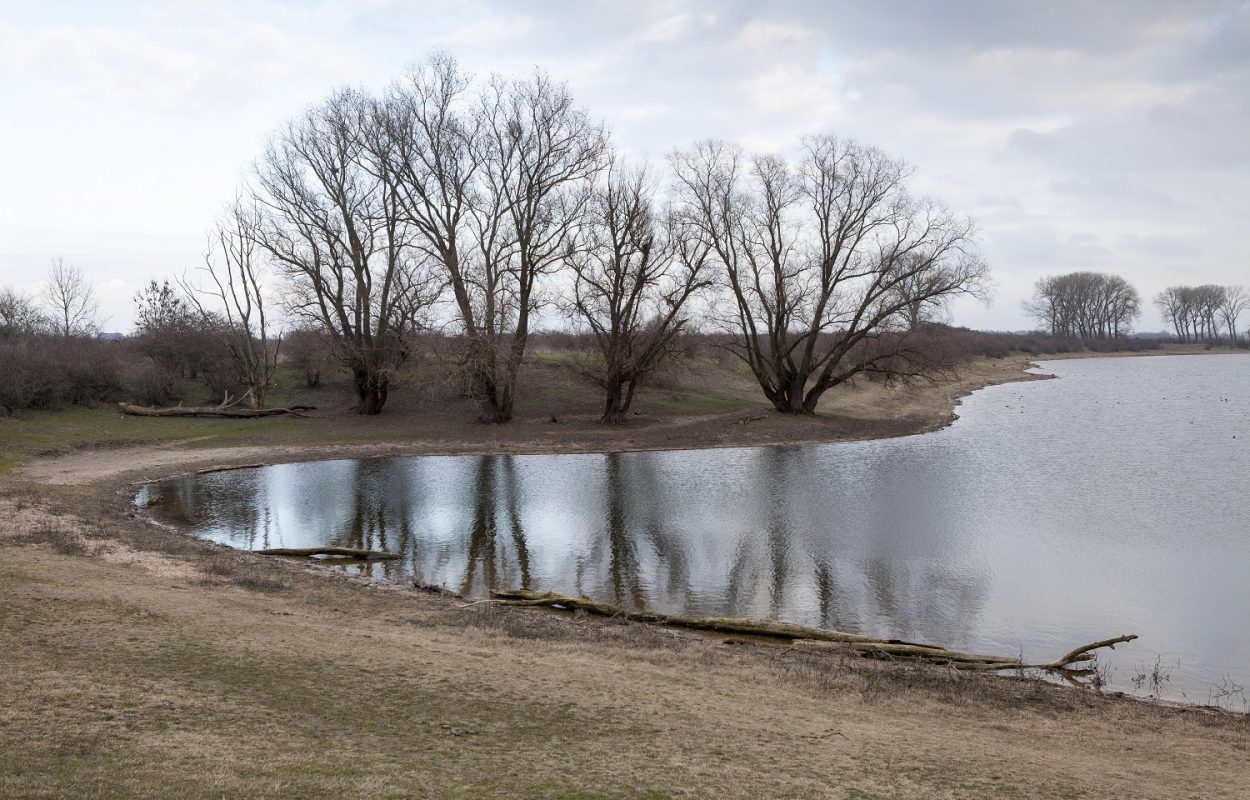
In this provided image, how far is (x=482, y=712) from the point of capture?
7332 mm

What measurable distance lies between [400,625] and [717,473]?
16.8m

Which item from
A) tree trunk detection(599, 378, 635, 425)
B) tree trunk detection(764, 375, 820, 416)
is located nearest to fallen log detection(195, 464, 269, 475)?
tree trunk detection(599, 378, 635, 425)

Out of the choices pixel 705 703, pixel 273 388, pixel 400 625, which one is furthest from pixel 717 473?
pixel 273 388

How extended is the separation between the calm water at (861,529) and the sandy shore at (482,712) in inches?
95.5

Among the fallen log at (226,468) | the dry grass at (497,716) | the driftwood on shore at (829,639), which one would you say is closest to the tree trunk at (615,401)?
the fallen log at (226,468)

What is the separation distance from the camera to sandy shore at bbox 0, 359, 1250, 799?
577 centimetres

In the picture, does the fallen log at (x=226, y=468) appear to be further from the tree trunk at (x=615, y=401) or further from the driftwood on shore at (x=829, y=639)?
the driftwood on shore at (x=829, y=639)

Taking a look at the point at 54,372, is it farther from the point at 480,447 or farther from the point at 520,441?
the point at 520,441

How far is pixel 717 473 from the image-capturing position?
2669 centimetres

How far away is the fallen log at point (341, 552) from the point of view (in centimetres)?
1633

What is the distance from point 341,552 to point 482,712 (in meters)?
10.2

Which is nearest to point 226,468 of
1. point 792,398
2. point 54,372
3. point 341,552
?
point 341,552

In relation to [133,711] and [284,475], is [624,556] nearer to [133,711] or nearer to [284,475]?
[133,711]

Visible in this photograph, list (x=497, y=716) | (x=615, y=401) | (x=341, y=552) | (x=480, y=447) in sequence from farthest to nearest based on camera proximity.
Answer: (x=615, y=401), (x=480, y=447), (x=341, y=552), (x=497, y=716)
